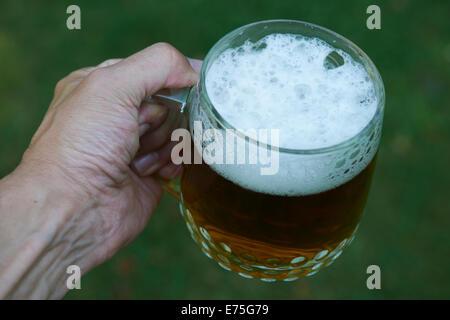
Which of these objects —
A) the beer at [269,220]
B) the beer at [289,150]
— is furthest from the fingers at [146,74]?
the beer at [269,220]

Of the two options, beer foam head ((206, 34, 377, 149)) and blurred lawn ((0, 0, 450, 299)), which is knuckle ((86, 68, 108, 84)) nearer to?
beer foam head ((206, 34, 377, 149))

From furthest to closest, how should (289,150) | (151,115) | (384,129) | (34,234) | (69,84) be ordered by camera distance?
(384,129), (69,84), (151,115), (34,234), (289,150)

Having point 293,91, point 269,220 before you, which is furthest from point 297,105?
point 269,220

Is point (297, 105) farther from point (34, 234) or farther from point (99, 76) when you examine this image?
point (34, 234)

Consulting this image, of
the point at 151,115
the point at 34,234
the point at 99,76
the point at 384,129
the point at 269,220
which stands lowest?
the point at 384,129

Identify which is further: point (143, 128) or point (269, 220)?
point (143, 128)
